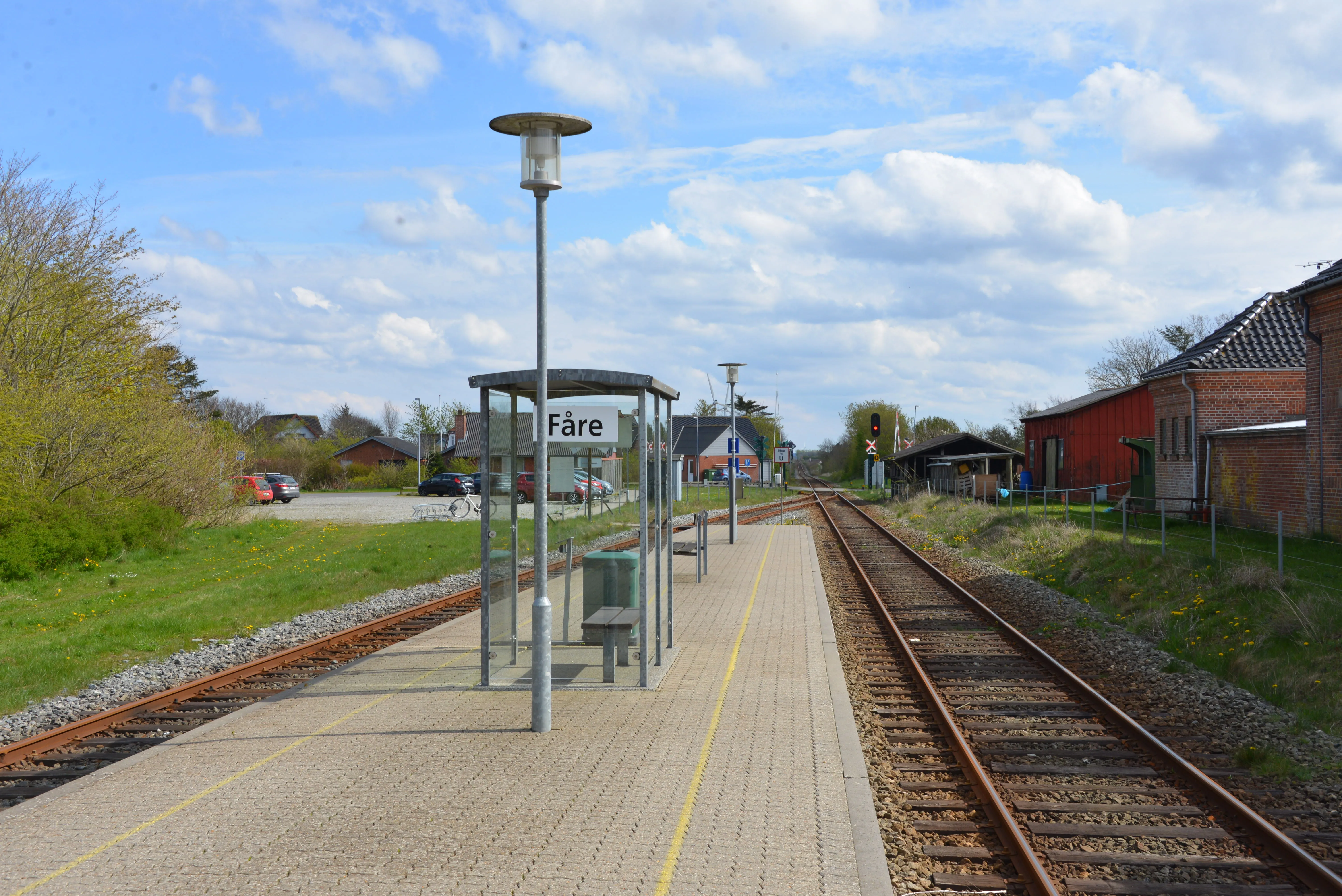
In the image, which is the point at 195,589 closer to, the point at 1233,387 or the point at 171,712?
the point at 171,712

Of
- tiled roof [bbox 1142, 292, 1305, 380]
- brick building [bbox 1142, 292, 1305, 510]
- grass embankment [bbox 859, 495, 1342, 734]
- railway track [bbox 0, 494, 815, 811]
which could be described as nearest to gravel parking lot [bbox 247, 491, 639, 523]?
grass embankment [bbox 859, 495, 1342, 734]

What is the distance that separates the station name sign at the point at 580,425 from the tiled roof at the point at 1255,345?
23230 millimetres

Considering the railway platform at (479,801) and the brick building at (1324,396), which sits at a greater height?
the brick building at (1324,396)

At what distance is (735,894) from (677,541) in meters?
22.4

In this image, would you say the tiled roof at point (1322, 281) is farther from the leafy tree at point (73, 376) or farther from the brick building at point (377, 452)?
the brick building at point (377, 452)

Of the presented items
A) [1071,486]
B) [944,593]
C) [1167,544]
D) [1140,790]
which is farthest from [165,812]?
[1071,486]

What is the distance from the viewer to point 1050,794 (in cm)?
699

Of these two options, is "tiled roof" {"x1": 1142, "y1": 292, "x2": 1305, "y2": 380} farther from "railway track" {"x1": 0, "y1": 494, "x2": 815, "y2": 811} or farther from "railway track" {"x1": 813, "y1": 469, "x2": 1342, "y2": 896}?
"railway track" {"x1": 0, "y1": 494, "x2": 815, "y2": 811}

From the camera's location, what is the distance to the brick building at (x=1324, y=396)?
743 inches

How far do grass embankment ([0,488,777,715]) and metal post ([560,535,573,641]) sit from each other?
0.71ft

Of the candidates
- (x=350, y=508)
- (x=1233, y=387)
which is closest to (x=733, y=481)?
(x=1233, y=387)

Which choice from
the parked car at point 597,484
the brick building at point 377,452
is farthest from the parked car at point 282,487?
the brick building at point 377,452

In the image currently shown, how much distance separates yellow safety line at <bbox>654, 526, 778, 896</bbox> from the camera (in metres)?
5.16

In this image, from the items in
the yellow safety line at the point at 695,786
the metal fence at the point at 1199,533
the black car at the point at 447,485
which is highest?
the black car at the point at 447,485
